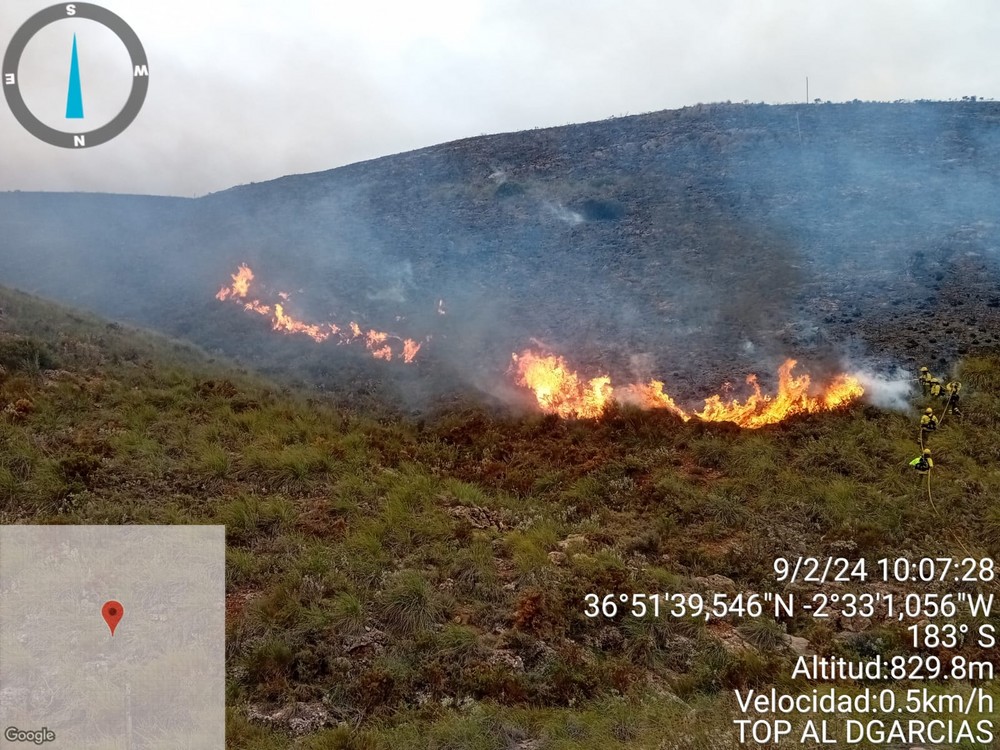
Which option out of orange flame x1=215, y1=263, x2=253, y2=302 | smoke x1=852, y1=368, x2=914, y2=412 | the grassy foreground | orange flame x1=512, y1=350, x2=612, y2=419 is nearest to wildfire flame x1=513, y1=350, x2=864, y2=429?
orange flame x1=512, y1=350, x2=612, y2=419

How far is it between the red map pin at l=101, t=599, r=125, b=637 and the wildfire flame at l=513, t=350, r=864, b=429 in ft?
31.4

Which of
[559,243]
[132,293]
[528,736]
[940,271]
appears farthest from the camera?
[132,293]

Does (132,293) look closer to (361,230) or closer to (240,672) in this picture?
(361,230)

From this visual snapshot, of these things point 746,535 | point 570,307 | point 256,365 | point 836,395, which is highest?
point 570,307

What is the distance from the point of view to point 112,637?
22.7 feet

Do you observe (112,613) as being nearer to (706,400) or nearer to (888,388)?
(706,400)

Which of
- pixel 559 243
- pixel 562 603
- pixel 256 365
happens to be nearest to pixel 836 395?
pixel 562 603

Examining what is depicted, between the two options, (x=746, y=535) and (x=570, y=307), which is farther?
(x=570, y=307)

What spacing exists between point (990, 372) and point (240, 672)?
52.2 feet

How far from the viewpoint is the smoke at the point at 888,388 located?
1291cm

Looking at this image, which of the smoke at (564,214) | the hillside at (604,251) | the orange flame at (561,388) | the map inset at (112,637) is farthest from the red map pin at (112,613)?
the smoke at (564,214)

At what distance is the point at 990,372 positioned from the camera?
13391mm

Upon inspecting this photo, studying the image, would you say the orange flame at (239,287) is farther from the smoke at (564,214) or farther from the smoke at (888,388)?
the smoke at (888,388)

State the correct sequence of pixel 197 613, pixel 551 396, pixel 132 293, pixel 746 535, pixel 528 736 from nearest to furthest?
pixel 528 736, pixel 197 613, pixel 746 535, pixel 551 396, pixel 132 293
